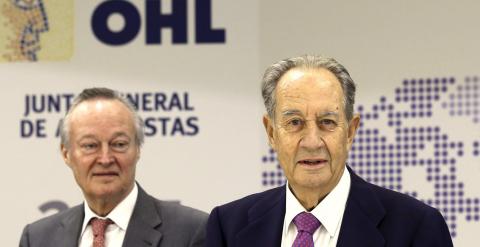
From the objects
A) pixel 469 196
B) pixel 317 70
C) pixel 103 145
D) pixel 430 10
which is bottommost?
pixel 469 196

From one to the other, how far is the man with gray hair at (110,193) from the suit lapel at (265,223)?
1.49ft

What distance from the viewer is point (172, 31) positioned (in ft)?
15.3

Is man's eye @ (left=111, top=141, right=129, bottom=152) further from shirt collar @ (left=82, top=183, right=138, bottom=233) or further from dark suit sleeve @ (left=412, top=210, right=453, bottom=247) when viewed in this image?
dark suit sleeve @ (left=412, top=210, right=453, bottom=247)

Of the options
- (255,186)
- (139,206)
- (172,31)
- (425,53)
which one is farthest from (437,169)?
(139,206)

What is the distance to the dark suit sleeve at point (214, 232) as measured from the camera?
2.58 meters

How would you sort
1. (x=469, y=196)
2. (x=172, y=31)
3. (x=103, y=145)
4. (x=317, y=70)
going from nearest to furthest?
1. (x=317, y=70)
2. (x=103, y=145)
3. (x=469, y=196)
4. (x=172, y=31)

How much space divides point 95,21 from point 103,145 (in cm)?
187

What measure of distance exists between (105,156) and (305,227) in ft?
2.71

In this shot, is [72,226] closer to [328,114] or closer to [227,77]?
[328,114]

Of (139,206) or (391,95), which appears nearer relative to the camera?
(139,206)

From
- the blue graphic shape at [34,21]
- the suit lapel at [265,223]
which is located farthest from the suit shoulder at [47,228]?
the blue graphic shape at [34,21]

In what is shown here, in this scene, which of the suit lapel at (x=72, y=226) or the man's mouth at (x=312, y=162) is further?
the suit lapel at (x=72, y=226)

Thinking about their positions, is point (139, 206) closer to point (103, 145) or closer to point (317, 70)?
point (103, 145)

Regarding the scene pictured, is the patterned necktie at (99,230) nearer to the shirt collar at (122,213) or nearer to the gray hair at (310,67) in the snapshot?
the shirt collar at (122,213)
